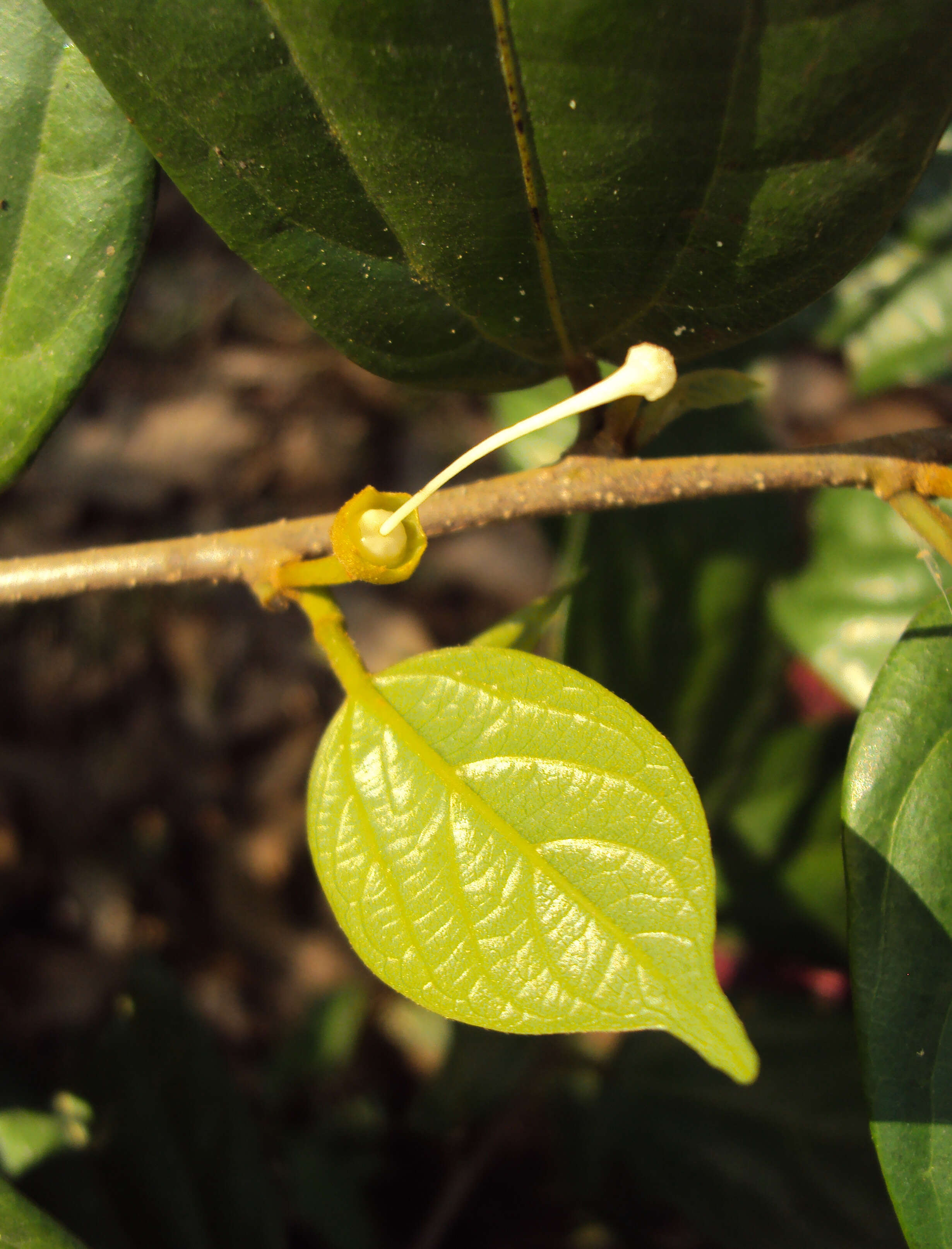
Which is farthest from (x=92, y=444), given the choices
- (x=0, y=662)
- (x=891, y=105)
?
(x=891, y=105)

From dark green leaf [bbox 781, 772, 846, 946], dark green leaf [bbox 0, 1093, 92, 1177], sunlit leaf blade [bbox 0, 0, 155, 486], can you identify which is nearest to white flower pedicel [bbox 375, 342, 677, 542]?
sunlit leaf blade [bbox 0, 0, 155, 486]

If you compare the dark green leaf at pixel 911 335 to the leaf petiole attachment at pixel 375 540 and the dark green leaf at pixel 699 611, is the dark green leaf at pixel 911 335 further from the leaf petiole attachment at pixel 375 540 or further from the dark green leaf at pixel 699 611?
the leaf petiole attachment at pixel 375 540

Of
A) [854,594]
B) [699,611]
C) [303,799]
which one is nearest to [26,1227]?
[699,611]

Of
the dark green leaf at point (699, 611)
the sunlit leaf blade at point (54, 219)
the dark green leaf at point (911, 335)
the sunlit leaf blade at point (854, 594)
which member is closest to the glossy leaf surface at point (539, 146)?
the sunlit leaf blade at point (54, 219)

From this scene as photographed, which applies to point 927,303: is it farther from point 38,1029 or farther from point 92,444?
point 38,1029

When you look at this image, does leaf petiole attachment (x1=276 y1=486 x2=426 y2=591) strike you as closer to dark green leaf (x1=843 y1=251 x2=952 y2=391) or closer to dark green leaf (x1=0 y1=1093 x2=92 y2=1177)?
dark green leaf (x1=0 y1=1093 x2=92 y2=1177)

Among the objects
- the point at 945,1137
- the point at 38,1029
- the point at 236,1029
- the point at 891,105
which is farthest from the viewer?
the point at 236,1029

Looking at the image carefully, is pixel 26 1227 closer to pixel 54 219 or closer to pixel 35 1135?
pixel 35 1135

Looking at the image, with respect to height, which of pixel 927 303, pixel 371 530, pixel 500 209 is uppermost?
pixel 927 303
